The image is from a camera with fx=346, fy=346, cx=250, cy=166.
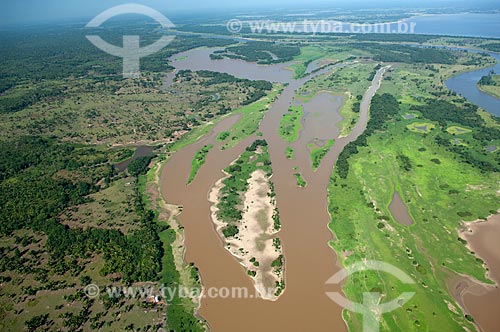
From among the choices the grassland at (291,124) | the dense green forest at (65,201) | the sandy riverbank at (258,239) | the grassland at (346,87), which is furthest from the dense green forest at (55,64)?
the sandy riverbank at (258,239)

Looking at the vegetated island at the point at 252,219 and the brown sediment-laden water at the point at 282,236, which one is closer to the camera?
the brown sediment-laden water at the point at 282,236

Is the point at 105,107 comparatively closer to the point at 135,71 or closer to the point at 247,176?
the point at 135,71

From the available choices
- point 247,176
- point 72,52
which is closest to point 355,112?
point 247,176

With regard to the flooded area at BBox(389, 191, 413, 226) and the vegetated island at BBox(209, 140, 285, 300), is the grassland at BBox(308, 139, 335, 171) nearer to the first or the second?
the vegetated island at BBox(209, 140, 285, 300)

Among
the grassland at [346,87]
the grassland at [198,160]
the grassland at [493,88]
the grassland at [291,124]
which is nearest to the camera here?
the grassland at [198,160]

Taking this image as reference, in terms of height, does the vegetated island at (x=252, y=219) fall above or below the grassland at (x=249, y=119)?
below

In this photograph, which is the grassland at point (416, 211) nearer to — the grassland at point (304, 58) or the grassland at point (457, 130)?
the grassland at point (457, 130)

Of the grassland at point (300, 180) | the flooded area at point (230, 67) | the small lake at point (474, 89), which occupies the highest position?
the flooded area at point (230, 67)
